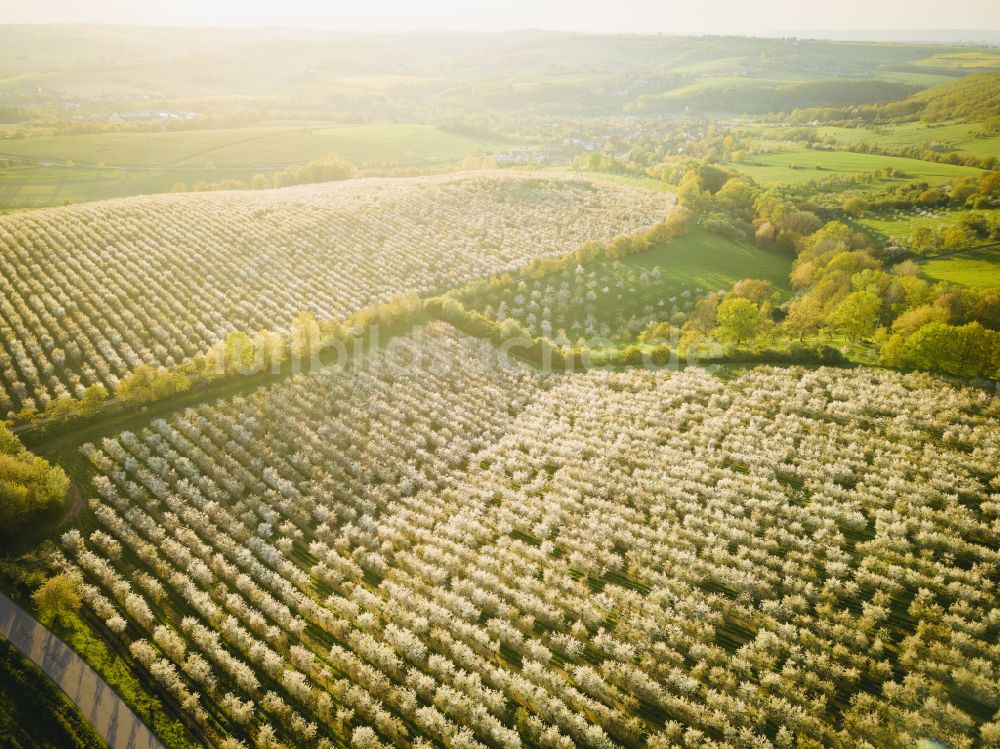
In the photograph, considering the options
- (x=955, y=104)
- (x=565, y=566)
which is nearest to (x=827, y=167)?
(x=955, y=104)

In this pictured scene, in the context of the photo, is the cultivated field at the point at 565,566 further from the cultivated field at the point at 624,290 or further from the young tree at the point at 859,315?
the cultivated field at the point at 624,290

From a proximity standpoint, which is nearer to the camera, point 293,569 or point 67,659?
point 67,659

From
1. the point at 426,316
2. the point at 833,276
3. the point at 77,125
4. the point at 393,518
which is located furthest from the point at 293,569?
Result: the point at 77,125

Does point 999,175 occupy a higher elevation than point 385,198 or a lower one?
higher

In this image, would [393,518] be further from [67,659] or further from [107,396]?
[107,396]

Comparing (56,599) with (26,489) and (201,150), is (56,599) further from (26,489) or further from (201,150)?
(201,150)

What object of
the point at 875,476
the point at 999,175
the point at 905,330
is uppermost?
the point at 999,175
